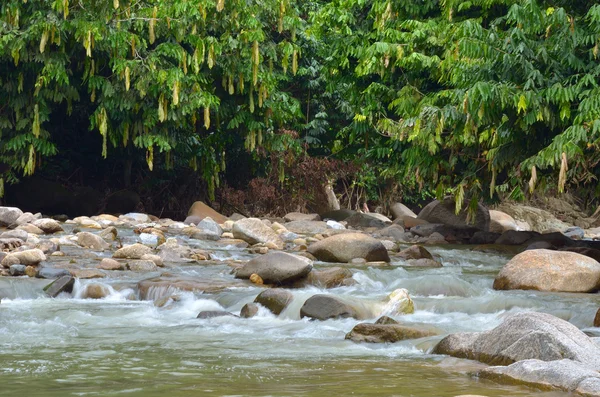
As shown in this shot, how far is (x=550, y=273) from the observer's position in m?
11.2

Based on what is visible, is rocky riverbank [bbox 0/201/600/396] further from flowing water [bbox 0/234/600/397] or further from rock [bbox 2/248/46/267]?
flowing water [bbox 0/234/600/397]

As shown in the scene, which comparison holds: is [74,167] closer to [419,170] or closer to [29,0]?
[29,0]

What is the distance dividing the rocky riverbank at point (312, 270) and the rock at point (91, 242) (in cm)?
2

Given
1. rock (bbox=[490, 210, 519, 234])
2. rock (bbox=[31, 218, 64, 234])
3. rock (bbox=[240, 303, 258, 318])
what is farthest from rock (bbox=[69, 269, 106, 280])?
rock (bbox=[490, 210, 519, 234])

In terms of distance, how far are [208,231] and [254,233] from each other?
61.7 inches

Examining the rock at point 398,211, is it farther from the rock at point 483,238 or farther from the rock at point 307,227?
the rock at point 483,238

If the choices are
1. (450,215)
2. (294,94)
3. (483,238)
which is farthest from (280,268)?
(294,94)

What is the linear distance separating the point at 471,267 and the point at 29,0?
10.3 m

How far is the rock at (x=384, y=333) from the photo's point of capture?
300 inches

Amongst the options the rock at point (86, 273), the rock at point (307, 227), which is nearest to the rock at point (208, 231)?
the rock at point (307, 227)

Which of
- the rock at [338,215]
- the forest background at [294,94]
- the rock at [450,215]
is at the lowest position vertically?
the rock at [338,215]

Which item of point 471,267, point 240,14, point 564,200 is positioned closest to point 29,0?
point 240,14

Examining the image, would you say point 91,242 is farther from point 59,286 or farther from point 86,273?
point 59,286

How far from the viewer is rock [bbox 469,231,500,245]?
65.7ft
